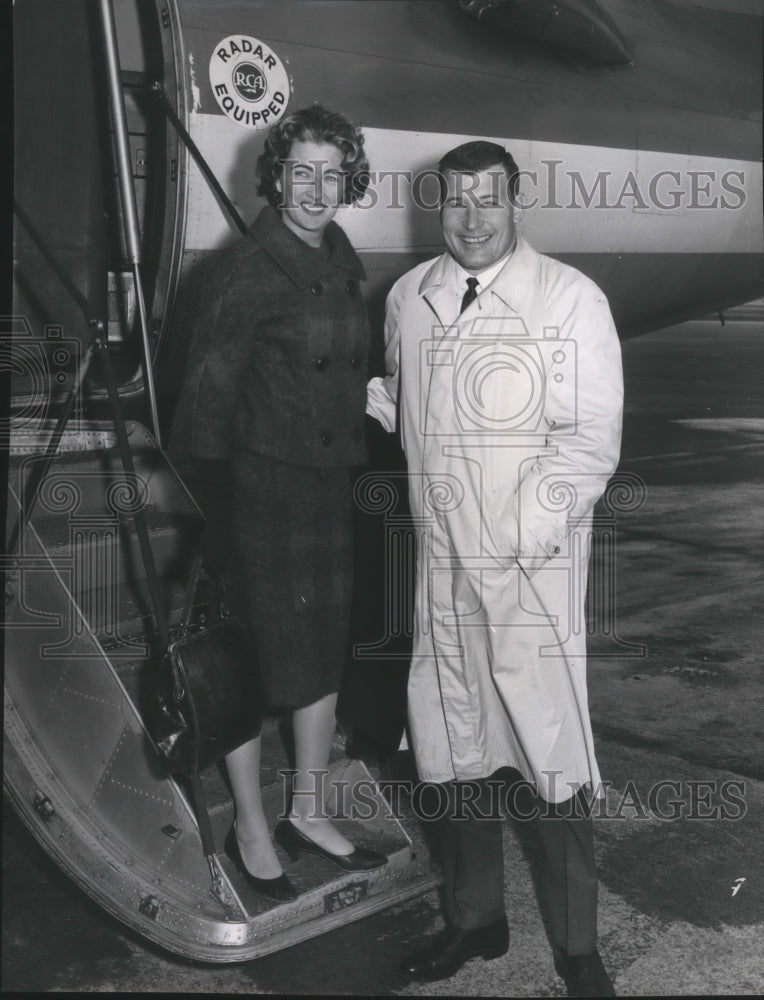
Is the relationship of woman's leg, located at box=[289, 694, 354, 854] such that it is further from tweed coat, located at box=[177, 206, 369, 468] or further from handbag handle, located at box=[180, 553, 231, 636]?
tweed coat, located at box=[177, 206, 369, 468]

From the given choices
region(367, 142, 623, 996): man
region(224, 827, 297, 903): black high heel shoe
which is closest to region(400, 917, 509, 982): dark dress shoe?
region(367, 142, 623, 996): man

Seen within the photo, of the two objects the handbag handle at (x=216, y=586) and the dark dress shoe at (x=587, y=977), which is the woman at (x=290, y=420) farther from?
the dark dress shoe at (x=587, y=977)

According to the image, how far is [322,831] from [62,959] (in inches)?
27.6

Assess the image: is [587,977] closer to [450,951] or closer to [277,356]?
[450,951]

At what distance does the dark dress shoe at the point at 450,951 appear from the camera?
107 inches

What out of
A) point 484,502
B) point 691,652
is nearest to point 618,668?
point 691,652

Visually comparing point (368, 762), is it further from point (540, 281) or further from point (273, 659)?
point (540, 281)

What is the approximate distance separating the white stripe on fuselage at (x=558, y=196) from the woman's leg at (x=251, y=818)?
1904 millimetres

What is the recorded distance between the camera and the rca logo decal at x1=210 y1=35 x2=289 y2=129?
3.92 metres

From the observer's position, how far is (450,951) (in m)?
2.71

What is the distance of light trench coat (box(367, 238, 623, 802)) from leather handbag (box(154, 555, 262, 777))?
419mm

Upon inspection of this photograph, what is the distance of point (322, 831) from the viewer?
2.97m

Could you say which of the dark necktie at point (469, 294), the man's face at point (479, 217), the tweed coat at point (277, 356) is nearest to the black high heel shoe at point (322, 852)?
the tweed coat at point (277, 356)

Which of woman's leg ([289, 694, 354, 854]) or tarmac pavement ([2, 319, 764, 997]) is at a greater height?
woman's leg ([289, 694, 354, 854])
